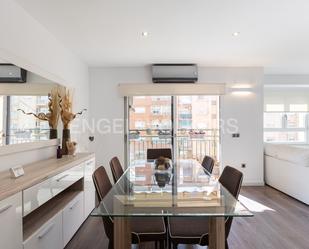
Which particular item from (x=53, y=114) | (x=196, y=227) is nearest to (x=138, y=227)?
(x=196, y=227)

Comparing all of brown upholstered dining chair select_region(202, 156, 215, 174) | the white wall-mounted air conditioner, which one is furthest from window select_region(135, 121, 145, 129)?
brown upholstered dining chair select_region(202, 156, 215, 174)

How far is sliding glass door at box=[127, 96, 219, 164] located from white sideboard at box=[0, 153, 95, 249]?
2.19 m

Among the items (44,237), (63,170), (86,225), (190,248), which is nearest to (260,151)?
(190,248)

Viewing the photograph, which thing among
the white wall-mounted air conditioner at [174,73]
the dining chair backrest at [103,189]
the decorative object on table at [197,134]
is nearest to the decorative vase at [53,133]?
the dining chair backrest at [103,189]

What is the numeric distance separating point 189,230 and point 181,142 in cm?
357

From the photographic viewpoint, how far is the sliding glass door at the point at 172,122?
216 inches

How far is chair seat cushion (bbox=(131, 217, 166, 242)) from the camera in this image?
1.98 m

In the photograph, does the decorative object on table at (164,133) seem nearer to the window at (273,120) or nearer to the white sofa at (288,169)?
the white sofa at (288,169)

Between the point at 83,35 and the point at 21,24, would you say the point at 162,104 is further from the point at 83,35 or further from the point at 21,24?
the point at 21,24

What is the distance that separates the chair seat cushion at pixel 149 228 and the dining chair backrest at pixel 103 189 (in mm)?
204

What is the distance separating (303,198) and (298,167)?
0.50 meters

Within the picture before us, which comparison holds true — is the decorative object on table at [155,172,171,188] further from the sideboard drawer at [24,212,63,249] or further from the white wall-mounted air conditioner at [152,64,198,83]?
the white wall-mounted air conditioner at [152,64,198,83]

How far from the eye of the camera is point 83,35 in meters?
3.50

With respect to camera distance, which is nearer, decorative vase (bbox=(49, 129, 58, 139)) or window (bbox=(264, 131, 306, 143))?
decorative vase (bbox=(49, 129, 58, 139))
